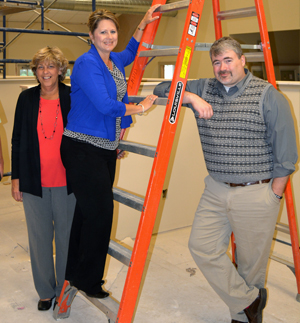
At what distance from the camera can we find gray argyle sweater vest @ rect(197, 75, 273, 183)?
1.91 m

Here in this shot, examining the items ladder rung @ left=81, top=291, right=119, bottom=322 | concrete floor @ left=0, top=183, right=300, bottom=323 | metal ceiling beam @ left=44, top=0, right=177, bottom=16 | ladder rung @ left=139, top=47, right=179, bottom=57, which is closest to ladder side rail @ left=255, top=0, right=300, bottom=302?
concrete floor @ left=0, top=183, right=300, bottom=323

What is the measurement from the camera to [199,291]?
2.63 m

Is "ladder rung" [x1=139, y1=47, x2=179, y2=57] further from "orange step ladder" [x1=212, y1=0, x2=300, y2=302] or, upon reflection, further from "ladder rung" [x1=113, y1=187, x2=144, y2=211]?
"ladder rung" [x1=113, y1=187, x2=144, y2=211]

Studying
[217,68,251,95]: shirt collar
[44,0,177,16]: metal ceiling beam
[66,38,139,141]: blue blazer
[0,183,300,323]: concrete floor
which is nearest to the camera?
[66,38,139,141]: blue blazer

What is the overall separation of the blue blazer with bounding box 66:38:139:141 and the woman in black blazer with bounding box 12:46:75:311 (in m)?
0.33

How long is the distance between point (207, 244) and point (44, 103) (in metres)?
1.26

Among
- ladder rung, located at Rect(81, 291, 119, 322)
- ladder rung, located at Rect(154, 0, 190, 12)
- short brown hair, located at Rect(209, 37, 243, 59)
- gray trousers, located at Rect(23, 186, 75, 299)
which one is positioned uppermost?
ladder rung, located at Rect(154, 0, 190, 12)

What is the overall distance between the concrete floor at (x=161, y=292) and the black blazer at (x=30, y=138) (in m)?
0.79

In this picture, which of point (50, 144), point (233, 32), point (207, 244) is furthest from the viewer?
point (233, 32)

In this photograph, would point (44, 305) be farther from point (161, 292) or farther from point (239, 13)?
point (239, 13)

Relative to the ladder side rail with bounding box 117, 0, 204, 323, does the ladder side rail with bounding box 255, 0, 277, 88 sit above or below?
above

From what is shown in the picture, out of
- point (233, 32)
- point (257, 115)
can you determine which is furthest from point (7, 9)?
point (233, 32)

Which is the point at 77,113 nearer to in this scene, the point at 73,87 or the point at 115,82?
the point at 73,87

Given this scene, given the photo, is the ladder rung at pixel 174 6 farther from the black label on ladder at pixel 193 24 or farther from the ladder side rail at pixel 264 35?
the ladder side rail at pixel 264 35
